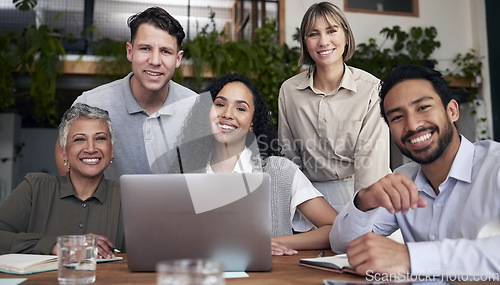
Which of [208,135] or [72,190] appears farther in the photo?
[208,135]

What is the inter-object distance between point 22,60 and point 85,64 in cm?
58

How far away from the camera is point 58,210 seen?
1.86 metres

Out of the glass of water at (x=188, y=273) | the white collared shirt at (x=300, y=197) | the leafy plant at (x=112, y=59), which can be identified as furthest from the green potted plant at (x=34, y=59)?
the glass of water at (x=188, y=273)

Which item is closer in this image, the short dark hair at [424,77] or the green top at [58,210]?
the short dark hair at [424,77]

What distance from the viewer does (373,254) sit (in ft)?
3.53

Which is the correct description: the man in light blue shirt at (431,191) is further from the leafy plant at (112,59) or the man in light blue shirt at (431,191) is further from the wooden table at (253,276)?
the leafy plant at (112,59)

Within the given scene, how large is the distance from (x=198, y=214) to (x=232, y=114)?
1071 mm

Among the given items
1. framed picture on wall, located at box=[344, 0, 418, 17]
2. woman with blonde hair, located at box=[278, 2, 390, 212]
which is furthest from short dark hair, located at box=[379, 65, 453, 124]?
framed picture on wall, located at box=[344, 0, 418, 17]

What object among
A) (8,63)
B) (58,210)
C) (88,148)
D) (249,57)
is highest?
(249,57)

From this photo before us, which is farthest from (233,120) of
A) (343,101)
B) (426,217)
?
(426,217)

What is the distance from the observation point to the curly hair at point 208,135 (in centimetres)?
221

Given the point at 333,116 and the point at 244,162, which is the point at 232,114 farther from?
the point at 333,116

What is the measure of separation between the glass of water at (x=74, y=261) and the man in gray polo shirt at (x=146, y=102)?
1.23 meters

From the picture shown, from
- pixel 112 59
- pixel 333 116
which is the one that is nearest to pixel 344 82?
pixel 333 116
